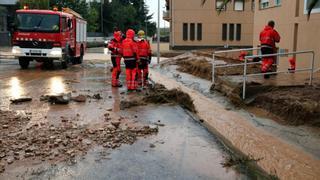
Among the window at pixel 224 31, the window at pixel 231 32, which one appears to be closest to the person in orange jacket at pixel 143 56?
the window at pixel 224 31

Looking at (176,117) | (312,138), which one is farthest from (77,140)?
(312,138)

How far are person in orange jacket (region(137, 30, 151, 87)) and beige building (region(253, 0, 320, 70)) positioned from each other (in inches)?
208

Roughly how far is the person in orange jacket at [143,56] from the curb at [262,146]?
146 inches

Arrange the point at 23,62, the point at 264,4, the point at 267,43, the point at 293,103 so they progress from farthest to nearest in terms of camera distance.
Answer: the point at 23,62, the point at 264,4, the point at 267,43, the point at 293,103

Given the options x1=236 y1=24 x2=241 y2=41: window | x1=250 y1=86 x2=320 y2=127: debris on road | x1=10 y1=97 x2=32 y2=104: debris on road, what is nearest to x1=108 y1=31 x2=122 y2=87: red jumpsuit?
x1=10 y1=97 x2=32 y2=104: debris on road

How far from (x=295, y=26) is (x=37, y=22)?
1152cm

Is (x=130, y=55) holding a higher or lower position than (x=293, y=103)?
higher

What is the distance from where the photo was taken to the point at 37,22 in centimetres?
2109

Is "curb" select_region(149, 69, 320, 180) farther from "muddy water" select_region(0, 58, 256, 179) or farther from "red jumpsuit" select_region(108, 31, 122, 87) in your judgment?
"red jumpsuit" select_region(108, 31, 122, 87)

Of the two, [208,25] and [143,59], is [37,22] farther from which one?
[208,25]

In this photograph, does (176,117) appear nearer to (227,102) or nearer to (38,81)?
(227,102)

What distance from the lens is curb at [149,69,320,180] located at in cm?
616

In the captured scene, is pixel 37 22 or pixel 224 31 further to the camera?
pixel 224 31

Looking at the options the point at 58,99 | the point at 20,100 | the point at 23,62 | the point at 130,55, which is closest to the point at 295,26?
Answer: the point at 130,55
